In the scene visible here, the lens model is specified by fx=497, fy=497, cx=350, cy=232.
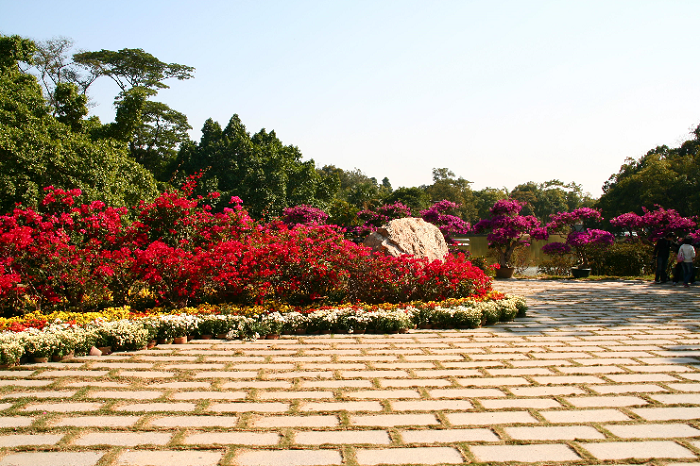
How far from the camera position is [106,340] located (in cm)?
438

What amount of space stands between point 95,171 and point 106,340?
9098 millimetres

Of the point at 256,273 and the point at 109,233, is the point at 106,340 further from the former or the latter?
the point at 109,233

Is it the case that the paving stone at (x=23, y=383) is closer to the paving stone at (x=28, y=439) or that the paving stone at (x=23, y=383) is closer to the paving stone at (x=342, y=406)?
the paving stone at (x=28, y=439)

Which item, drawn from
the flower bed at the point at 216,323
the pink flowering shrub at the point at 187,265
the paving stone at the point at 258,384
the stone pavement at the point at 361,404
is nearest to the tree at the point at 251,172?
the pink flowering shrub at the point at 187,265

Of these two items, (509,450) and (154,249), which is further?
(154,249)

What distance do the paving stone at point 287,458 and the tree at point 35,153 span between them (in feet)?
36.2

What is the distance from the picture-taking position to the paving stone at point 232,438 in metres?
2.54

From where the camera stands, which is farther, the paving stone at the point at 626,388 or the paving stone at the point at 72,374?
the paving stone at the point at 72,374

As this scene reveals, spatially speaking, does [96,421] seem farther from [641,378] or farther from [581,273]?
[581,273]

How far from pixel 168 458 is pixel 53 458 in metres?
0.54

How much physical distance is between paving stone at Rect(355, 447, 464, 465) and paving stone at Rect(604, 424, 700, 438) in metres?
0.97

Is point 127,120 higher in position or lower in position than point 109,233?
higher

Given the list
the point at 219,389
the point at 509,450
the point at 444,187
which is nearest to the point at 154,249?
the point at 219,389

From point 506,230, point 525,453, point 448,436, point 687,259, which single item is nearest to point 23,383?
point 448,436
